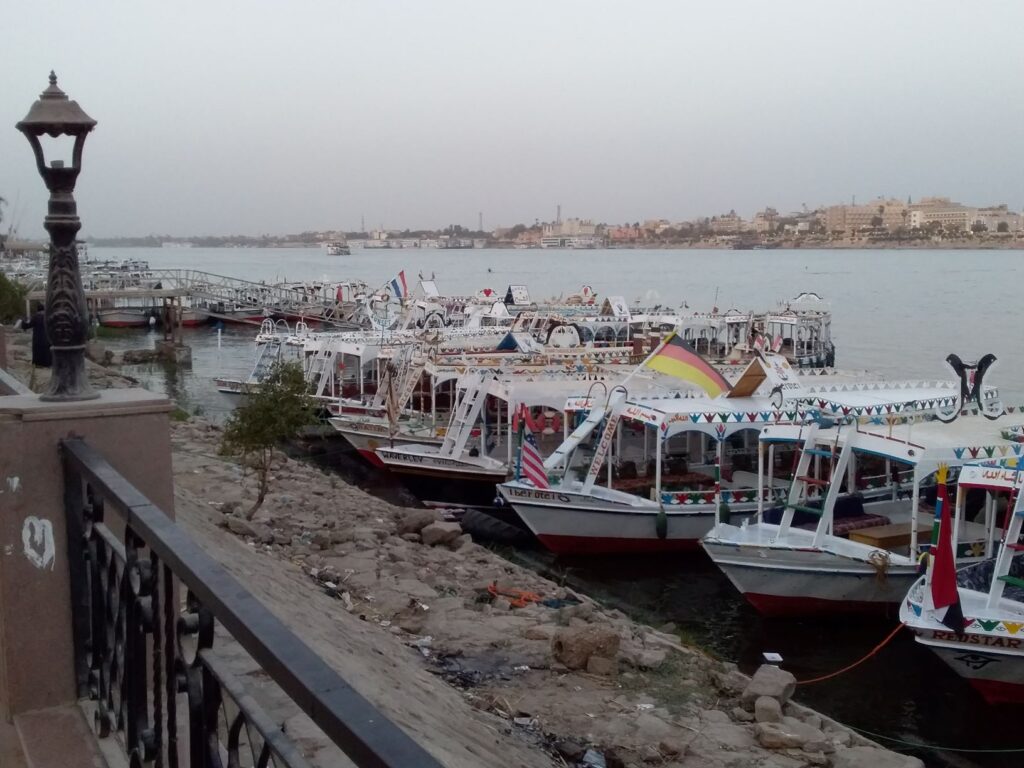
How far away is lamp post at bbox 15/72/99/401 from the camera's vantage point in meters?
4.00

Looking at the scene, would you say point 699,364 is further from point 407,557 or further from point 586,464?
point 407,557

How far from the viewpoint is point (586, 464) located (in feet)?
67.6

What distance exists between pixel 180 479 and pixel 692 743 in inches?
411

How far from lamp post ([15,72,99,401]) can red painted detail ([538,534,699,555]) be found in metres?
15.0

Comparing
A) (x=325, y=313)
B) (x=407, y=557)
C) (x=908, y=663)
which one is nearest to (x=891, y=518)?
(x=908, y=663)

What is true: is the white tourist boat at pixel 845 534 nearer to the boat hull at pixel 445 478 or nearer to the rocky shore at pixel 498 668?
the rocky shore at pixel 498 668

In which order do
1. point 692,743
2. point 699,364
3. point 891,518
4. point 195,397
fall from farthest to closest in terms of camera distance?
point 195,397, point 699,364, point 891,518, point 692,743

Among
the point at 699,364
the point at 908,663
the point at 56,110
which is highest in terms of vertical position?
the point at 56,110

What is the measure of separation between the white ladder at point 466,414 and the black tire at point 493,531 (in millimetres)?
2572

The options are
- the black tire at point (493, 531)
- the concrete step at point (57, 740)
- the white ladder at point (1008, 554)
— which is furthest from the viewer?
the black tire at point (493, 531)

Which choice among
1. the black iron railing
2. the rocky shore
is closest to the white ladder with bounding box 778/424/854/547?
the rocky shore

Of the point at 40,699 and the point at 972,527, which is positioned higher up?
the point at 40,699

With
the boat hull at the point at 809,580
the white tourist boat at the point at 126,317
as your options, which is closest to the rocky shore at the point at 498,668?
the boat hull at the point at 809,580

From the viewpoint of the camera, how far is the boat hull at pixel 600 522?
60.0 feet
